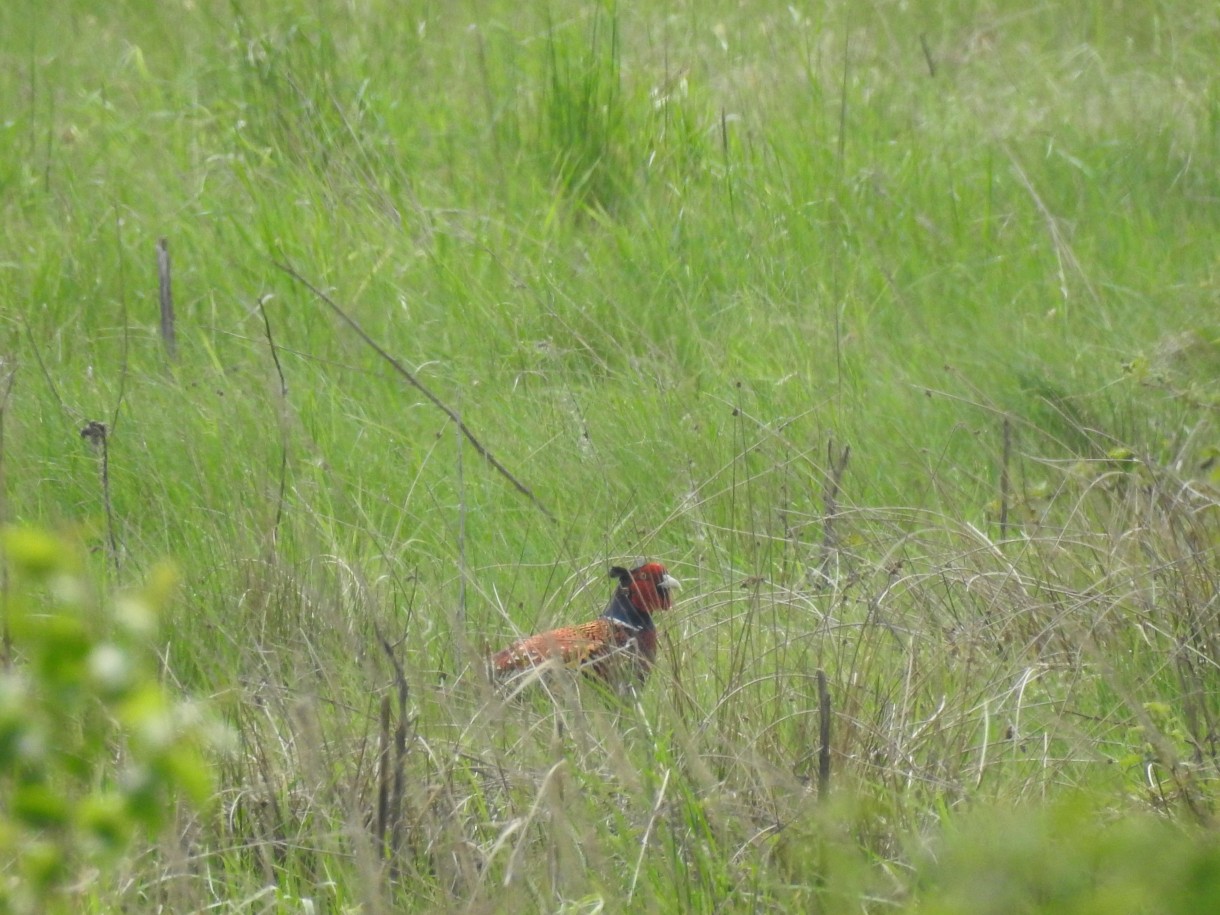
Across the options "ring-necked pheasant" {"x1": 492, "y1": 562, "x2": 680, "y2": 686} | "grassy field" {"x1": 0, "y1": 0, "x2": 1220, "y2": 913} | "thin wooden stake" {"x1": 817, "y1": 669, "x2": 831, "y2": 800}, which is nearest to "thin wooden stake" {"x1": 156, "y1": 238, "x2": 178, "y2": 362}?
"grassy field" {"x1": 0, "y1": 0, "x2": 1220, "y2": 913}

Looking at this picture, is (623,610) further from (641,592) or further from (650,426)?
(650,426)

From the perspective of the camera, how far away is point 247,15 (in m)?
6.66

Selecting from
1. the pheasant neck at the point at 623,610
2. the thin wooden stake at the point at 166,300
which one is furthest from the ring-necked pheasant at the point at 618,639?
the thin wooden stake at the point at 166,300

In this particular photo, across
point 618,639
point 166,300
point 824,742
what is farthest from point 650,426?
point 824,742

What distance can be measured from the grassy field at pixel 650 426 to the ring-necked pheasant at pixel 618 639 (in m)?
0.07

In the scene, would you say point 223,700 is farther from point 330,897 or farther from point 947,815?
point 947,815

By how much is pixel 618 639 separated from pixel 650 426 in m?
1.16

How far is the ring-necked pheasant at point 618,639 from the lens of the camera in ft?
9.47

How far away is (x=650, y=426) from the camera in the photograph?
13.6ft

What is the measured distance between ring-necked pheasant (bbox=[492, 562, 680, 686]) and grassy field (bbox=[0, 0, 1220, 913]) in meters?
0.07

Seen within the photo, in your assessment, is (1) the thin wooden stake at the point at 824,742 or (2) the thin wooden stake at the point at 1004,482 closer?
(1) the thin wooden stake at the point at 824,742

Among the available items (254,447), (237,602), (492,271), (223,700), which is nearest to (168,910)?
(223,700)

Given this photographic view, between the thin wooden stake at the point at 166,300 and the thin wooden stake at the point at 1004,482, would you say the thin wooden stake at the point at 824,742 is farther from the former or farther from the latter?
the thin wooden stake at the point at 166,300

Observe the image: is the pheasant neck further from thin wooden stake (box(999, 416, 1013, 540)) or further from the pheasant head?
thin wooden stake (box(999, 416, 1013, 540))
